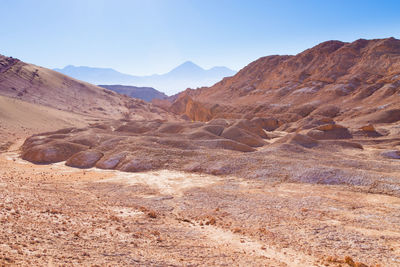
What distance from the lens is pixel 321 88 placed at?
179 feet

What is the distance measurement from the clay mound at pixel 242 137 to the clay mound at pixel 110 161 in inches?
427

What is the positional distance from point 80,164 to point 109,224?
42.7 feet

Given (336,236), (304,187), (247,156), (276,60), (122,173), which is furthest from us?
(276,60)

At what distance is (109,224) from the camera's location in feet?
27.8

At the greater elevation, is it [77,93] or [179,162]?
[77,93]

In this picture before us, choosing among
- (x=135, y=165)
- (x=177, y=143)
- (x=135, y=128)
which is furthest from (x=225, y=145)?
(x=135, y=128)

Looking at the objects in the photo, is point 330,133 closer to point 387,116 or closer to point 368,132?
point 368,132

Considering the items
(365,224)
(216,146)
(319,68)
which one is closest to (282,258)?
(365,224)

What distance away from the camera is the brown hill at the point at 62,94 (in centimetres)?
5278

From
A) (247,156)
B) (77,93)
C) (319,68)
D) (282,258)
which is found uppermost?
(319,68)

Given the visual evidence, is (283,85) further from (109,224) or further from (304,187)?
(109,224)

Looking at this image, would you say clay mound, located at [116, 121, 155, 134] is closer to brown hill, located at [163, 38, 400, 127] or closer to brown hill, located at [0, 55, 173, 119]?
brown hill, located at [163, 38, 400, 127]

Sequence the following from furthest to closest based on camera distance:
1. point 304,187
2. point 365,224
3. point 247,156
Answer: point 247,156, point 304,187, point 365,224

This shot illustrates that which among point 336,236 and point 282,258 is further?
point 336,236
